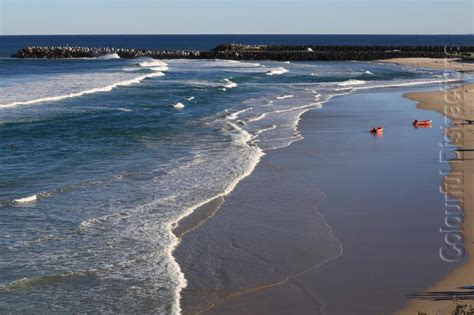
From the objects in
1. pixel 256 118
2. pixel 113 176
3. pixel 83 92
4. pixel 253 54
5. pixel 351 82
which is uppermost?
pixel 83 92

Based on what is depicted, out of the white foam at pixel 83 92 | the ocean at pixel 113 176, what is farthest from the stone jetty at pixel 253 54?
the ocean at pixel 113 176

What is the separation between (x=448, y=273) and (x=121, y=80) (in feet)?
127

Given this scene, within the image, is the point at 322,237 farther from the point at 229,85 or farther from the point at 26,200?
the point at 229,85

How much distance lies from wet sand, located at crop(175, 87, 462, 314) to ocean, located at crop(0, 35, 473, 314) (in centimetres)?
58

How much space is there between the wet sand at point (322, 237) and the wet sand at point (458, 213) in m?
0.22

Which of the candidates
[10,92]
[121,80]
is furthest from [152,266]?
[121,80]

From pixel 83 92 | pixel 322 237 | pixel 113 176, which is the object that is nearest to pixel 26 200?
pixel 113 176

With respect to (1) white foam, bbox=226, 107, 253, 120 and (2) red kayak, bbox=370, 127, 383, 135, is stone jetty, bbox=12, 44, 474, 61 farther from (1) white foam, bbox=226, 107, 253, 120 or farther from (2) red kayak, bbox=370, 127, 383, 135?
(2) red kayak, bbox=370, 127, 383, 135

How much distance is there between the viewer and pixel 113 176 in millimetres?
16953

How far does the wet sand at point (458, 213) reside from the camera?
9203 mm

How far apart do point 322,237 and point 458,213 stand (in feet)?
9.14

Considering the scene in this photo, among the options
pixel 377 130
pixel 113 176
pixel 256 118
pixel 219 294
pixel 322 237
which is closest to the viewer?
pixel 219 294

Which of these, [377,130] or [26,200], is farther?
[377,130]

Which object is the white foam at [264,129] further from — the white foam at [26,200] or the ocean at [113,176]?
the white foam at [26,200]
